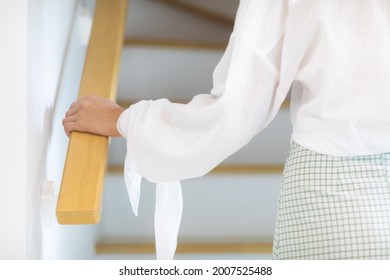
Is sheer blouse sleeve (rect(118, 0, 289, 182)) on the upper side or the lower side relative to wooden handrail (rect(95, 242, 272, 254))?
upper

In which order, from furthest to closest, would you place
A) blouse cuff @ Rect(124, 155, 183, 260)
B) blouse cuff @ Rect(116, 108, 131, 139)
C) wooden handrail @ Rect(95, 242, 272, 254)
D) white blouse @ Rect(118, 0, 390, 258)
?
wooden handrail @ Rect(95, 242, 272, 254) → blouse cuff @ Rect(124, 155, 183, 260) → blouse cuff @ Rect(116, 108, 131, 139) → white blouse @ Rect(118, 0, 390, 258)

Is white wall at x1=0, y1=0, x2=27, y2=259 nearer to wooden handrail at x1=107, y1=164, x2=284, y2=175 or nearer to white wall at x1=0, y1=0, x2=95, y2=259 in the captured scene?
white wall at x1=0, y1=0, x2=95, y2=259

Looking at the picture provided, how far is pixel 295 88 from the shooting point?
3.39 ft

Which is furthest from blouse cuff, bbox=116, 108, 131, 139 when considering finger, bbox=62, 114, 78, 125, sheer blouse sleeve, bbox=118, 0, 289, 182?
finger, bbox=62, 114, 78, 125

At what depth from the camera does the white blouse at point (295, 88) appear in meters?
0.93

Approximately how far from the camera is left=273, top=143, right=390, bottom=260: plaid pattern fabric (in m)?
0.94

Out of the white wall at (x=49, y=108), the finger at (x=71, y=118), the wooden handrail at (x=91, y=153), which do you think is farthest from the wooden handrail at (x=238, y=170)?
the finger at (x=71, y=118)

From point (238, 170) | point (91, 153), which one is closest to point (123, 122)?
point (91, 153)

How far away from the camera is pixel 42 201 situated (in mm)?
1140

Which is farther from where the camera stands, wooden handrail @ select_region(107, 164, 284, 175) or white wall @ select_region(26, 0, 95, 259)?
wooden handrail @ select_region(107, 164, 284, 175)

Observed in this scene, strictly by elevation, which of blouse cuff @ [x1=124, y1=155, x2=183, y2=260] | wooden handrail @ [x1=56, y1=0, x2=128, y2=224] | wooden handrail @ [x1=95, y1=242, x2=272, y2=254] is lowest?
wooden handrail @ [x1=95, y1=242, x2=272, y2=254]

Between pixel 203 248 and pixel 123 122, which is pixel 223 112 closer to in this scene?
pixel 123 122

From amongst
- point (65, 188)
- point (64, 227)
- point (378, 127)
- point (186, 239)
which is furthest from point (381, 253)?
point (186, 239)

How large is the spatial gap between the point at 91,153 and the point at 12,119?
0.19 m
